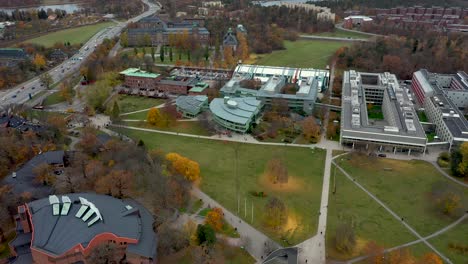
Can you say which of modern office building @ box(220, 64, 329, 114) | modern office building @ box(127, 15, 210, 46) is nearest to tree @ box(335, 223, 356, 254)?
modern office building @ box(220, 64, 329, 114)

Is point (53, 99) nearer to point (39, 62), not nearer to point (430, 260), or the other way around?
point (39, 62)

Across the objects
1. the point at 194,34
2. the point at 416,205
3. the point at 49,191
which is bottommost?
the point at 416,205

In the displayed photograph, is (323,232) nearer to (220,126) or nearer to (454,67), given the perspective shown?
(220,126)

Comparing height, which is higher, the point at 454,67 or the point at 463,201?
the point at 454,67

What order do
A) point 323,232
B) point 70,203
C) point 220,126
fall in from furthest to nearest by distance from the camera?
point 220,126 → point 323,232 → point 70,203

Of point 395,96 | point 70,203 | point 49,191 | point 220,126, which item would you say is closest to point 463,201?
point 395,96

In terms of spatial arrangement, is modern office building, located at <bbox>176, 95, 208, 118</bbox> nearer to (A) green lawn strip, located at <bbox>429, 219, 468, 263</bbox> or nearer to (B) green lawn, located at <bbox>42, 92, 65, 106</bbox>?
(B) green lawn, located at <bbox>42, 92, 65, 106</bbox>
